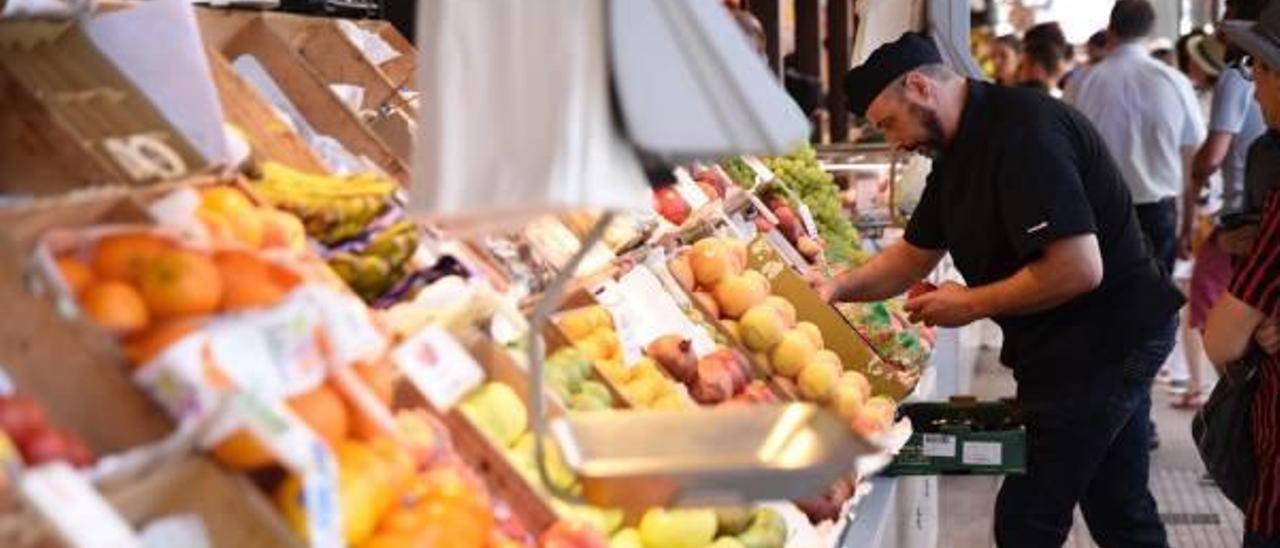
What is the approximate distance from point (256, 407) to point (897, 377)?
3219 mm

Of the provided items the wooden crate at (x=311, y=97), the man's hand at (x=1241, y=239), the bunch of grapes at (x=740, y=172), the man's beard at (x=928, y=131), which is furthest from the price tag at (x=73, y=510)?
the bunch of grapes at (x=740, y=172)

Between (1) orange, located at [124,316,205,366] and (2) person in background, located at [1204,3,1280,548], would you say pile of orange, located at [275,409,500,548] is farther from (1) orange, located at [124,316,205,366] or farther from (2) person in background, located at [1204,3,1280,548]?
(2) person in background, located at [1204,3,1280,548]

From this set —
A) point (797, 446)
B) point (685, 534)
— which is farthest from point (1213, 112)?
point (797, 446)

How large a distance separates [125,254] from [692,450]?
2.19 ft

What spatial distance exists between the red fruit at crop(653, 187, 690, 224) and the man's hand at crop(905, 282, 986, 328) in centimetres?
65

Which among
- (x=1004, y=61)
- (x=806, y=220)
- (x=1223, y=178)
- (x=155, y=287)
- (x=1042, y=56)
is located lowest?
(x=1004, y=61)

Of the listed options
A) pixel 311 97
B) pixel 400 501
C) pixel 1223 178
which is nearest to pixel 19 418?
pixel 400 501

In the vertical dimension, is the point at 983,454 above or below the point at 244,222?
below

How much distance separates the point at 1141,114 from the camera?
28.7ft

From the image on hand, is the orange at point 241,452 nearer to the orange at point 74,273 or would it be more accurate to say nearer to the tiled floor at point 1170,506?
the orange at point 74,273

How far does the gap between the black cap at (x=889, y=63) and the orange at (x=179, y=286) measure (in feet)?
9.30

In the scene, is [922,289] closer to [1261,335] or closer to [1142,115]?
[1261,335]

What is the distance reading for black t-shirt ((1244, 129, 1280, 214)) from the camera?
584cm

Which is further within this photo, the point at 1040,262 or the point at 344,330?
the point at 1040,262
